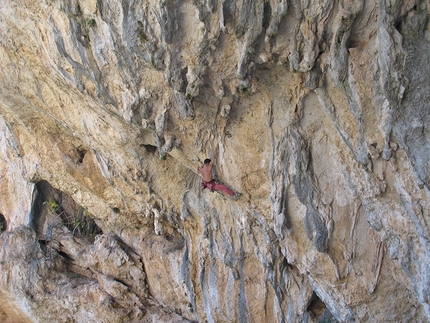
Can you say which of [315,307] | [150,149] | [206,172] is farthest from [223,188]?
[315,307]

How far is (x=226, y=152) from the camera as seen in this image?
6.57 m

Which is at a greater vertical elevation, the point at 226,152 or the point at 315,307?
the point at 226,152

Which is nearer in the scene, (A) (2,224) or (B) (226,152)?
(B) (226,152)

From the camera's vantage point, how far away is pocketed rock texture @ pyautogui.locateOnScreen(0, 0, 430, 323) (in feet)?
16.0

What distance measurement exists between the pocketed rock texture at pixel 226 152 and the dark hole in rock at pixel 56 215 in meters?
0.60

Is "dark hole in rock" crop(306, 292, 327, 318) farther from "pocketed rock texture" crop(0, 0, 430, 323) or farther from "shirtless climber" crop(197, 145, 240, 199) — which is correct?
"shirtless climber" crop(197, 145, 240, 199)

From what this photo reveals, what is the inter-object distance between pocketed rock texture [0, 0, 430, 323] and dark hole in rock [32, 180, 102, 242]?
0.60m

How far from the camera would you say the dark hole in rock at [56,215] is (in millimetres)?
10211

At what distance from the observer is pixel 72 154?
29.4 ft

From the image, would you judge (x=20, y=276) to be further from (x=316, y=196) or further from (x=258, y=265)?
(x=316, y=196)

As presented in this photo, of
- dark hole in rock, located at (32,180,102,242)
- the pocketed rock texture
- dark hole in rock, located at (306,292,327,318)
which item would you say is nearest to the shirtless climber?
the pocketed rock texture

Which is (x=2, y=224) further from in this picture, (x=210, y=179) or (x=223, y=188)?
(x=223, y=188)

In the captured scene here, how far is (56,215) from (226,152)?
19.7 feet

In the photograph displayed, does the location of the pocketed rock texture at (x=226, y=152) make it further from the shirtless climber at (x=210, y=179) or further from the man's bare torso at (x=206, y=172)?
the man's bare torso at (x=206, y=172)
